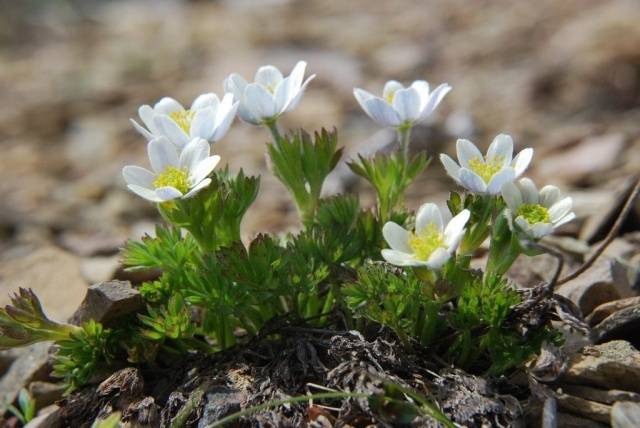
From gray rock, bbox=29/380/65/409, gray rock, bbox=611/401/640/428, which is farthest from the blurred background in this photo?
gray rock, bbox=611/401/640/428

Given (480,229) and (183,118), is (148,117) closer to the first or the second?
(183,118)

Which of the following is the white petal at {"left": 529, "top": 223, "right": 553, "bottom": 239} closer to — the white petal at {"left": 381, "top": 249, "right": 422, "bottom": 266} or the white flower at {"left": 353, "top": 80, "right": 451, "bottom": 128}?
the white petal at {"left": 381, "top": 249, "right": 422, "bottom": 266}

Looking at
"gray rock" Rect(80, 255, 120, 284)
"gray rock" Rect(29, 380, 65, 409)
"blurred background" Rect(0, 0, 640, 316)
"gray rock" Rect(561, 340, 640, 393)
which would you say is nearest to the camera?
"gray rock" Rect(561, 340, 640, 393)

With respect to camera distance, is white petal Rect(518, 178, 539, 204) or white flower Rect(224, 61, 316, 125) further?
white flower Rect(224, 61, 316, 125)

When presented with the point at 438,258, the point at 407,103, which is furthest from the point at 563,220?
the point at 407,103

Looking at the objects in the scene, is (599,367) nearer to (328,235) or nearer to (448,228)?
(448,228)

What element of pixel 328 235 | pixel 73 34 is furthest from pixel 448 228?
pixel 73 34
